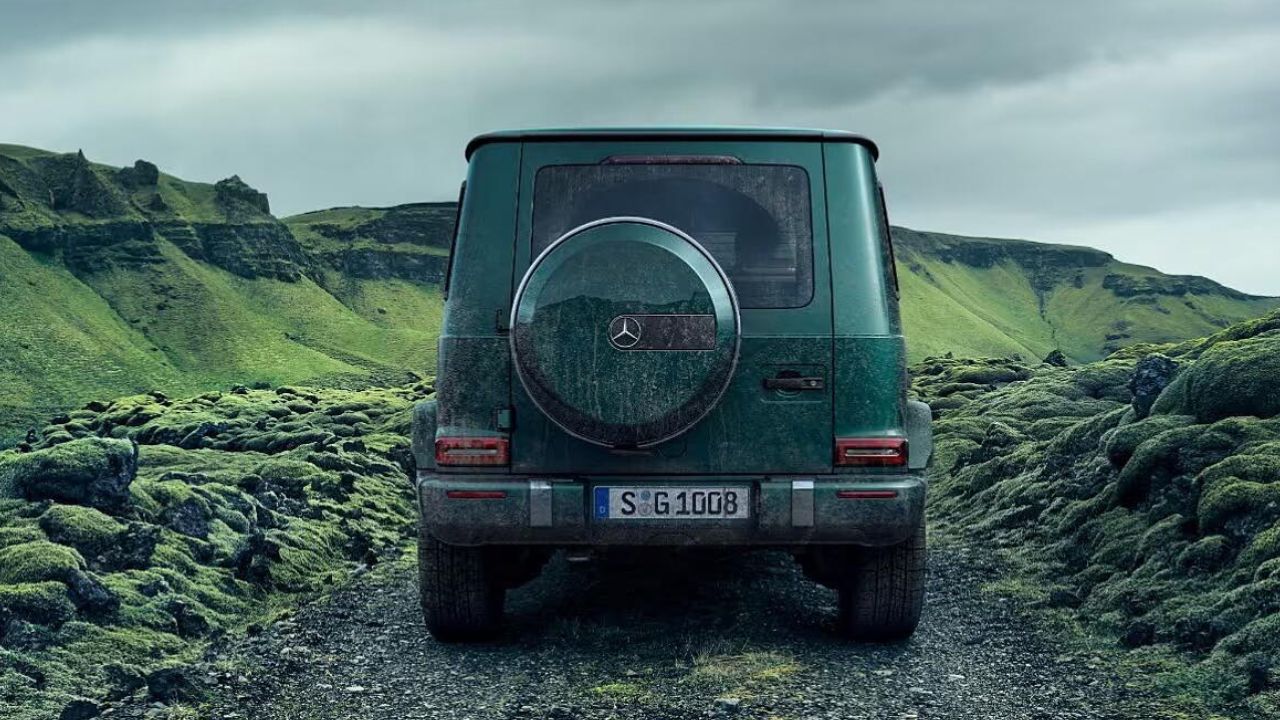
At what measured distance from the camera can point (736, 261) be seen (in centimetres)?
643

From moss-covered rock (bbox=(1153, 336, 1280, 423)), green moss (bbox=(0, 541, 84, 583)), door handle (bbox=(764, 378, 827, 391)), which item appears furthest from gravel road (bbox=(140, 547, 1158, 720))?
moss-covered rock (bbox=(1153, 336, 1280, 423))

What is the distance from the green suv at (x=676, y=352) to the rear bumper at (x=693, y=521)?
0.04 ft

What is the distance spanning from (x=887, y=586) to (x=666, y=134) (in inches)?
115

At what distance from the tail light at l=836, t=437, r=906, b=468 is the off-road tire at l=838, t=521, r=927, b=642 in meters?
0.71

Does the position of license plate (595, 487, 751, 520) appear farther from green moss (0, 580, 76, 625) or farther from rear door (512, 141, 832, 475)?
green moss (0, 580, 76, 625)

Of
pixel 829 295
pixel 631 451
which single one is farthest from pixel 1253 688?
pixel 631 451

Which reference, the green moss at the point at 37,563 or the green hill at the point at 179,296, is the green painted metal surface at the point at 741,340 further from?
the green hill at the point at 179,296

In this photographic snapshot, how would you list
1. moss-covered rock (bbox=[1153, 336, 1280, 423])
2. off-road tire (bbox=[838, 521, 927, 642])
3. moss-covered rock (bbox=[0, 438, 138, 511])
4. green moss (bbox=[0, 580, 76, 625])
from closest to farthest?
1. off-road tire (bbox=[838, 521, 927, 642])
2. green moss (bbox=[0, 580, 76, 625])
3. moss-covered rock (bbox=[0, 438, 138, 511])
4. moss-covered rock (bbox=[1153, 336, 1280, 423])

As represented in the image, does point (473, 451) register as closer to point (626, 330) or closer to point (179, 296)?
point (626, 330)

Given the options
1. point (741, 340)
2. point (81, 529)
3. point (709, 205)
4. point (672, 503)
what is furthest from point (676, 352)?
point (81, 529)

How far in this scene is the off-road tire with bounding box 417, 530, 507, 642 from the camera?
270 inches

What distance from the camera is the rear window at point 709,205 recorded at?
21.0 feet

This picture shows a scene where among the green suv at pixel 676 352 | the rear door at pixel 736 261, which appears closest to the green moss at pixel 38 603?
the green suv at pixel 676 352

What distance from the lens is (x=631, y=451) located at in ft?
19.9
